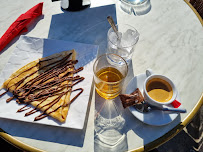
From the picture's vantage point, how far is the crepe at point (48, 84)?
80cm

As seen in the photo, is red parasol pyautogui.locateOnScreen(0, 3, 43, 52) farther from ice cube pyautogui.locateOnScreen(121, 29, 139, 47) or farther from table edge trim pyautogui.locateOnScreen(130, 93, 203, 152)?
table edge trim pyautogui.locateOnScreen(130, 93, 203, 152)

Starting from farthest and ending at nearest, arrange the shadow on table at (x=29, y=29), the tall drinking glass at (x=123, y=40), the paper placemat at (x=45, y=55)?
the shadow on table at (x=29, y=29), the tall drinking glass at (x=123, y=40), the paper placemat at (x=45, y=55)

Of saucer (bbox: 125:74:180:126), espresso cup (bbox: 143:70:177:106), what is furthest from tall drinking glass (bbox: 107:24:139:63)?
saucer (bbox: 125:74:180:126)

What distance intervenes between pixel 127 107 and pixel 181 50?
538 millimetres

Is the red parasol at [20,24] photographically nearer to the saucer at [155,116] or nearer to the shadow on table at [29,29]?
the shadow on table at [29,29]

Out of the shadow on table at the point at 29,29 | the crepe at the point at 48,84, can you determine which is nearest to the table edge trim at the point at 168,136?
the crepe at the point at 48,84

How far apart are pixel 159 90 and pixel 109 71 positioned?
26 cm

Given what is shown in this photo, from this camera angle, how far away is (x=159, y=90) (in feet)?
2.64

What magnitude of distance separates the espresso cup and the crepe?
0.31 meters

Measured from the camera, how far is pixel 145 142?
2.55ft

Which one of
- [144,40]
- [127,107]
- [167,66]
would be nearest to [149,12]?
[144,40]

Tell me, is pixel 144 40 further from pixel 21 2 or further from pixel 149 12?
pixel 21 2

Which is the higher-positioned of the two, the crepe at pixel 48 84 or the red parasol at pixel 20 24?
the red parasol at pixel 20 24

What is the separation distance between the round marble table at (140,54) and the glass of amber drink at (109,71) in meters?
0.09
